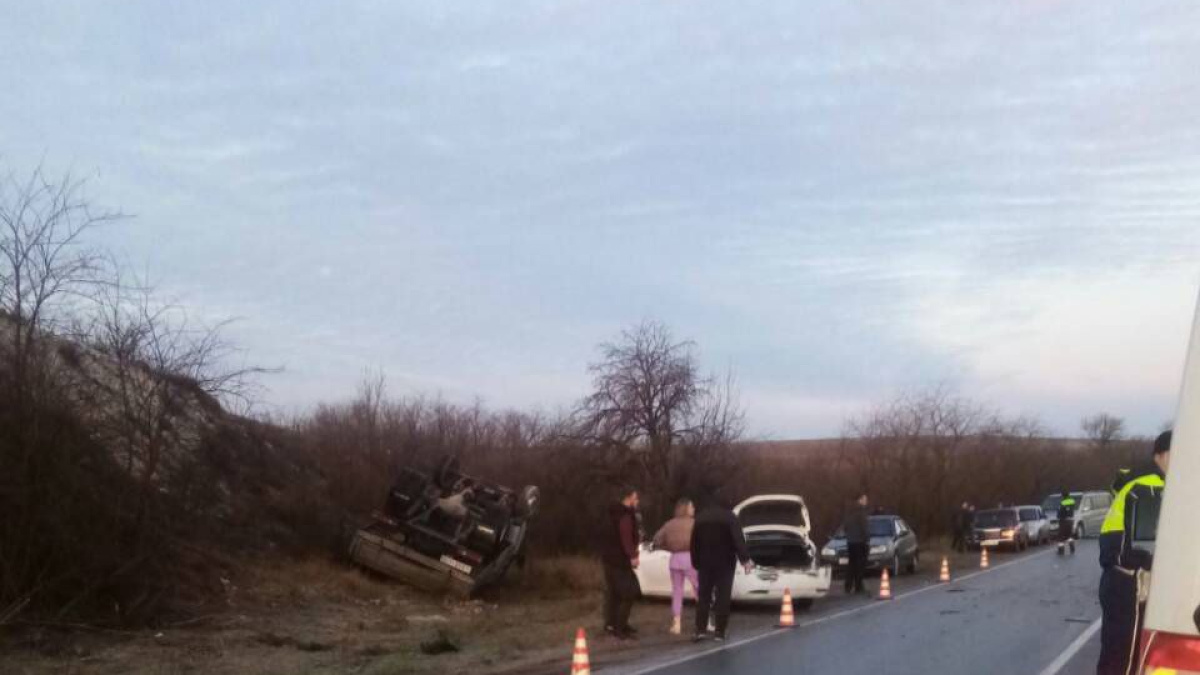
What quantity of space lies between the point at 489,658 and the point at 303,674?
2313 millimetres

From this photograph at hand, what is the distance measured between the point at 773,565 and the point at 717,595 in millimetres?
5796

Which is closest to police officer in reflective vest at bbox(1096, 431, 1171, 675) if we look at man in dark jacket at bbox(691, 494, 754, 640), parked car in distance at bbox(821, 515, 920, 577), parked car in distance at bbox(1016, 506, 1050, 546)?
man in dark jacket at bbox(691, 494, 754, 640)

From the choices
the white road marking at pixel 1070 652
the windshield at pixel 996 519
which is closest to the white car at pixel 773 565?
the white road marking at pixel 1070 652

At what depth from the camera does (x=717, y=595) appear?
16.7 metres

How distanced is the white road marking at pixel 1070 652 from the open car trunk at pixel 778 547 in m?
5.40

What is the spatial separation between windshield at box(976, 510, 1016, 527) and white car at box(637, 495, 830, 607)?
991 inches

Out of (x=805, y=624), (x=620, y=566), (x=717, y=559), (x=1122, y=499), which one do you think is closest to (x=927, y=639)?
(x=717, y=559)

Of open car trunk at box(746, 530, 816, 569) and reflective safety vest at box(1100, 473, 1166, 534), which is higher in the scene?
reflective safety vest at box(1100, 473, 1166, 534)

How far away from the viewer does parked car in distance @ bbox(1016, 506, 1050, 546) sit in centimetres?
4894

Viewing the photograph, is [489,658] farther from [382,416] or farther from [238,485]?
[382,416]

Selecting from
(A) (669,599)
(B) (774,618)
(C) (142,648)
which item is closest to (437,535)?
(A) (669,599)

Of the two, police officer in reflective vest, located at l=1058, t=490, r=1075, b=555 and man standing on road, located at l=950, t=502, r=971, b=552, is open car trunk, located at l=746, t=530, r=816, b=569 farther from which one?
man standing on road, located at l=950, t=502, r=971, b=552

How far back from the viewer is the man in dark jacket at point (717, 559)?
16.7m

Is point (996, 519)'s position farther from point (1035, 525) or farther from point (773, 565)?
point (773, 565)
